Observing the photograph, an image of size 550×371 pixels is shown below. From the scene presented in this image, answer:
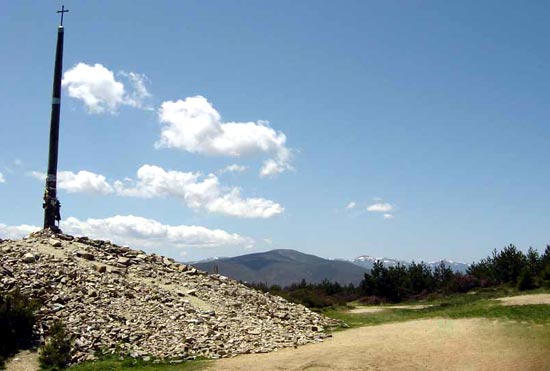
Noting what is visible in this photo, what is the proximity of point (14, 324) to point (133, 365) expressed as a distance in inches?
215

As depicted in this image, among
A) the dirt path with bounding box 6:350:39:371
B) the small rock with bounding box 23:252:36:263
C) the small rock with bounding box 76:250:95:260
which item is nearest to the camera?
the dirt path with bounding box 6:350:39:371

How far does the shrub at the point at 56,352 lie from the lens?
19.3m

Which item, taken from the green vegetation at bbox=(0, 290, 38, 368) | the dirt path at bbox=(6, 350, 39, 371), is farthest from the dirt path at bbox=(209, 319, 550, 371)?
the green vegetation at bbox=(0, 290, 38, 368)

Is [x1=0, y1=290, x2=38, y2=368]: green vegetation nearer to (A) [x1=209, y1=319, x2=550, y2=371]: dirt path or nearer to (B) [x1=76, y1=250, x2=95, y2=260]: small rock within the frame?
(B) [x1=76, y1=250, x2=95, y2=260]: small rock

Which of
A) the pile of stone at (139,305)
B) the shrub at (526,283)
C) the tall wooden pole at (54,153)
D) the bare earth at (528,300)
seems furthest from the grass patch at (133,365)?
the shrub at (526,283)

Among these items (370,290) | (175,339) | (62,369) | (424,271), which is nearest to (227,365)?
(175,339)

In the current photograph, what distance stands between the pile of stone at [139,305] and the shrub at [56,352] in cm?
38

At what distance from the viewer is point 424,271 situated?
58.7m

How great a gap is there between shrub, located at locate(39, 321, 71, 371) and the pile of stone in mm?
376

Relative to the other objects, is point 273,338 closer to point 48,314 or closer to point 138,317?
point 138,317

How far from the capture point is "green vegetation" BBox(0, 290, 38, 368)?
20406mm

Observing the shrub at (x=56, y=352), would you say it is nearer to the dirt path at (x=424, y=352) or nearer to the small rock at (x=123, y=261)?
the dirt path at (x=424, y=352)

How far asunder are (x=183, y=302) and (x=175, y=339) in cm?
422

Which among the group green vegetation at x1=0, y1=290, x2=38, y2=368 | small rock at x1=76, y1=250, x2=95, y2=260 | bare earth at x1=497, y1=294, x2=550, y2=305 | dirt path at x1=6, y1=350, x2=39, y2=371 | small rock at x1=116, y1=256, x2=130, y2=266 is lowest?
dirt path at x1=6, y1=350, x2=39, y2=371
